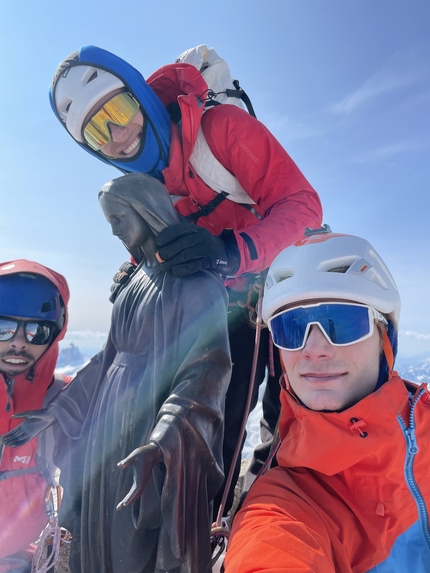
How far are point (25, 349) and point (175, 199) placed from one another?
6.05 ft

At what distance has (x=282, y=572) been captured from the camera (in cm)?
124

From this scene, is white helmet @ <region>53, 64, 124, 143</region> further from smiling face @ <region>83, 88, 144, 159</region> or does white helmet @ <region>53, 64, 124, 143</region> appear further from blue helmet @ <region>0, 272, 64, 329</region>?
blue helmet @ <region>0, 272, 64, 329</region>

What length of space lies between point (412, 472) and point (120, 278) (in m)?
1.85

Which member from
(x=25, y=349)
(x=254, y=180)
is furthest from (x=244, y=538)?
(x=25, y=349)

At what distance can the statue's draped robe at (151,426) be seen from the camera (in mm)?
1651

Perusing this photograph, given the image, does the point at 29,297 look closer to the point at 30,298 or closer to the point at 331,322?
the point at 30,298

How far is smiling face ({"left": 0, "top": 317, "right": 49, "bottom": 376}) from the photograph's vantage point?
11.2 ft

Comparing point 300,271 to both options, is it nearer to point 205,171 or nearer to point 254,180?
point 254,180

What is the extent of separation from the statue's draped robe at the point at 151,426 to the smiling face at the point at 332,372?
14.3 inches

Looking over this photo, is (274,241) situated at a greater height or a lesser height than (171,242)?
greater

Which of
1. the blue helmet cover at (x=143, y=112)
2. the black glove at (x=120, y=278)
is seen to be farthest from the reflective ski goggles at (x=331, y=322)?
the blue helmet cover at (x=143, y=112)

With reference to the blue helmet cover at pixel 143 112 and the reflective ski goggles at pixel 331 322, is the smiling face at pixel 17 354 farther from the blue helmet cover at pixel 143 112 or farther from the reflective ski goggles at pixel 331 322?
the reflective ski goggles at pixel 331 322

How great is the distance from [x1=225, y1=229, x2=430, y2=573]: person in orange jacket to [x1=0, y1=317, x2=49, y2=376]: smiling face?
235 centimetres

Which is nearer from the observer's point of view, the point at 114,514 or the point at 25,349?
the point at 114,514
